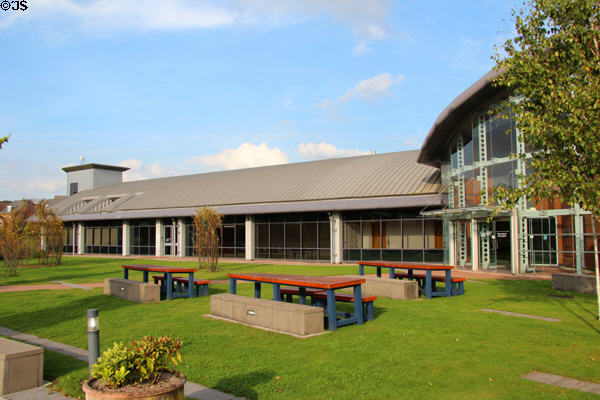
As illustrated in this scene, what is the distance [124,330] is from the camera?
355 inches

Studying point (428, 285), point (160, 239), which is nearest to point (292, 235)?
point (160, 239)

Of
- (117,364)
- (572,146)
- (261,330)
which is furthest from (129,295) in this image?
(572,146)

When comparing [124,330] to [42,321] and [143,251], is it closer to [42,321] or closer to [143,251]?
[42,321]

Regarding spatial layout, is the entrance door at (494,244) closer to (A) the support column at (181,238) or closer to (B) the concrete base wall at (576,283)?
(B) the concrete base wall at (576,283)

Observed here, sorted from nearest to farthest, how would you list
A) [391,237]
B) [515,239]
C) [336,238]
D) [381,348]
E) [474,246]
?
1. [381,348]
2. [515,239]
3. [474,246]
4. [391,237]
5. [336,238]

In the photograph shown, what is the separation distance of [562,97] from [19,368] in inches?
389

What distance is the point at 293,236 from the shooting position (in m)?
31.5

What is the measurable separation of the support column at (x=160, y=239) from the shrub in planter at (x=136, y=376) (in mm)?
34992

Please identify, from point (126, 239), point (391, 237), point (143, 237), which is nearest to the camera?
point (391, 237)

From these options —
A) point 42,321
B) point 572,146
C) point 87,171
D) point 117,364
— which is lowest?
point 42,321

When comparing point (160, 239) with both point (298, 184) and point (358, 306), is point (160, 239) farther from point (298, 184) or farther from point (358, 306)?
point (358, 306)

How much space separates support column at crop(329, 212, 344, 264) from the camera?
28672 mm

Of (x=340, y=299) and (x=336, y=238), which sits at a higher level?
(x=336, y=238)

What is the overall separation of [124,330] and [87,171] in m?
56.0
